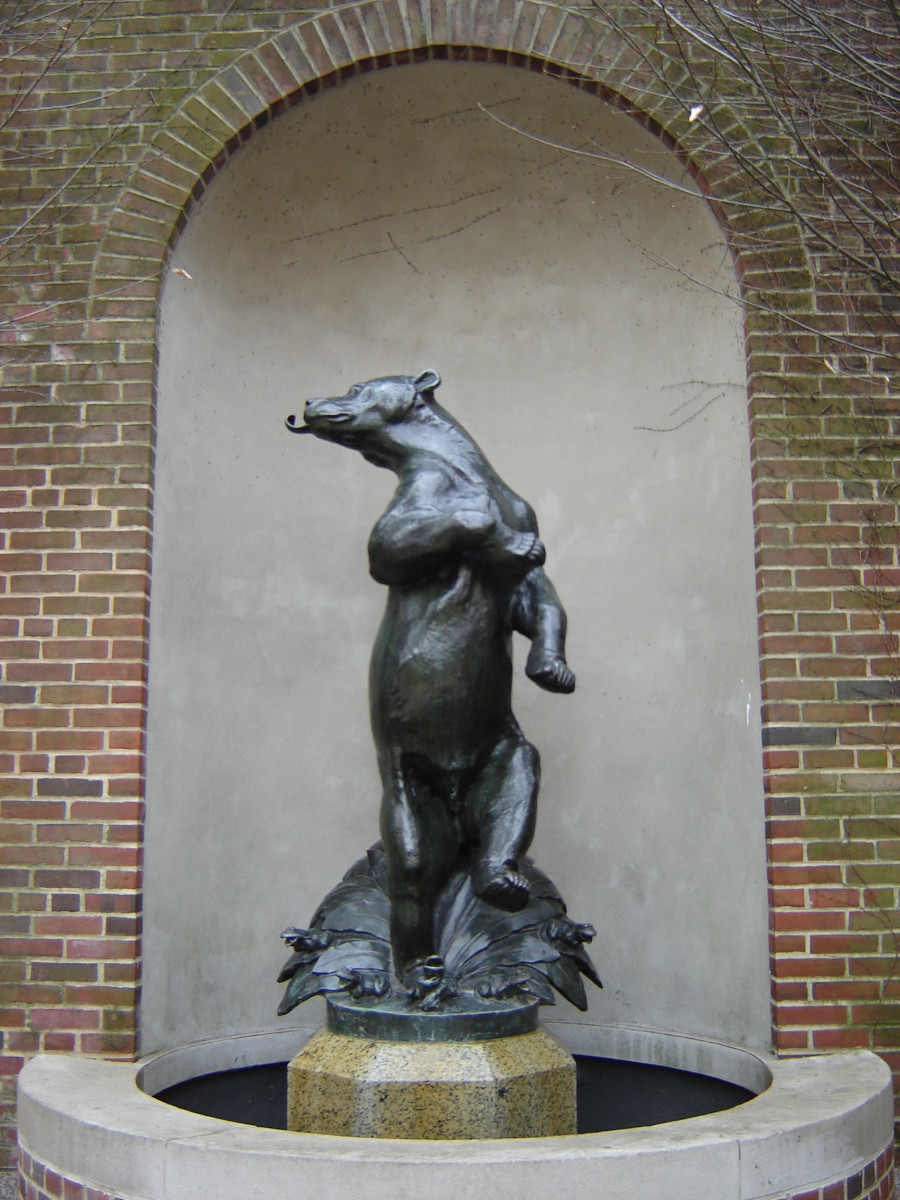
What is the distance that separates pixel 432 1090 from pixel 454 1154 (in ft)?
1.03

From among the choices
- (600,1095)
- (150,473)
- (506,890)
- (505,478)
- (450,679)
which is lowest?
(600,1095)

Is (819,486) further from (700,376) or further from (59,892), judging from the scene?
(59,892)

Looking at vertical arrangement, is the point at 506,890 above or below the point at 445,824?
below

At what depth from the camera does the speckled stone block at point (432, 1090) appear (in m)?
2.95

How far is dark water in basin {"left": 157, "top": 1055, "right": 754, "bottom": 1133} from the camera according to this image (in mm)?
4035

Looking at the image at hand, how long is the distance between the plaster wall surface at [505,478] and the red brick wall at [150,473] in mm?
193

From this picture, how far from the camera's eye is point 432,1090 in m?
2.96

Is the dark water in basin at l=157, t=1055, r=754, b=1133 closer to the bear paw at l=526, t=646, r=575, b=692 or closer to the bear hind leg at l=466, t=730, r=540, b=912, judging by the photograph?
the bear hind leg at l=466, t=730, r=540, b=912

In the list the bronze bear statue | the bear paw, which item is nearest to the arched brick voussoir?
the bronze bear statue

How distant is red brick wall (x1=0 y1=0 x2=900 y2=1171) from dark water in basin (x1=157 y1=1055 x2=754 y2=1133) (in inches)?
13.3

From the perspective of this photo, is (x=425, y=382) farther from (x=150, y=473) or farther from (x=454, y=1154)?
(x=454, y=1154)

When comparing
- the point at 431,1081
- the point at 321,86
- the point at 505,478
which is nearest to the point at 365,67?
the point at 321,86

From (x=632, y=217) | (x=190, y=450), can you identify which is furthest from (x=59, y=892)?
(x=632, y=217)

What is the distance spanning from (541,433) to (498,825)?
224cm
